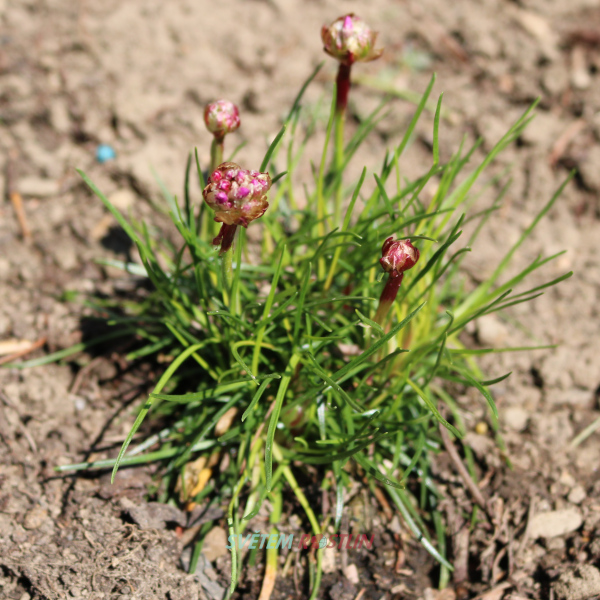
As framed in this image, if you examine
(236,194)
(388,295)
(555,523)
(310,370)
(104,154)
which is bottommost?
(555,523)

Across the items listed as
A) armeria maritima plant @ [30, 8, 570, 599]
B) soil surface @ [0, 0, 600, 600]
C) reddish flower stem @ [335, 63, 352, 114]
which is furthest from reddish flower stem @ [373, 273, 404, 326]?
soil surface @ [0, 0, 600, 600]

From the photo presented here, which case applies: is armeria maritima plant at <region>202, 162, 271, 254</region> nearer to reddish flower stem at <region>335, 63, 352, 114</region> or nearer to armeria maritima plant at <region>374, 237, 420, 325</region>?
armeria maritima plant at <region>374, 237, 420, 325</region>

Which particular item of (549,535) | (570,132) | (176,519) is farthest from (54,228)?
(570,132)

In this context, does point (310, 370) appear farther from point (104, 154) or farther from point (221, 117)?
point (104, 154)

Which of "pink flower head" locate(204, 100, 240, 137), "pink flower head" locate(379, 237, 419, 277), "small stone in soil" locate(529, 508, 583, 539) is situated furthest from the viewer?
"small stone in soil" locate(529, 508, 583, 539)

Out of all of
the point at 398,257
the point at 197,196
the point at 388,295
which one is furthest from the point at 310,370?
the point at 197,196

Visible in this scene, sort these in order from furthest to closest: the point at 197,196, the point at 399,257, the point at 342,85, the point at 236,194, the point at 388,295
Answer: the point at 197,196
the point at 342,85
the point at 388,295
the point at 399,257
the point at 236,194

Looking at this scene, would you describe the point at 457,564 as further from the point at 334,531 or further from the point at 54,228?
the point at 54,228

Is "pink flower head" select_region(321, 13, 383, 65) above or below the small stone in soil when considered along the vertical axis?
above
